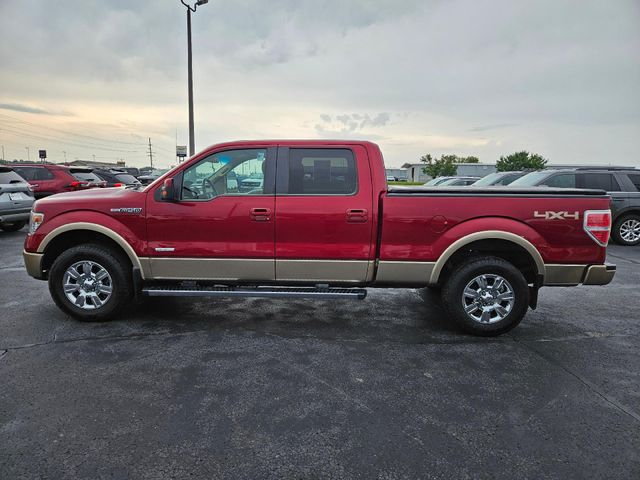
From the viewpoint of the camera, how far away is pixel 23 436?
2.51 m

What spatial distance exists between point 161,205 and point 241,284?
1167 mm

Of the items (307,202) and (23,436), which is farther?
(307,202)

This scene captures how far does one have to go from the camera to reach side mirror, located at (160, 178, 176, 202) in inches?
164

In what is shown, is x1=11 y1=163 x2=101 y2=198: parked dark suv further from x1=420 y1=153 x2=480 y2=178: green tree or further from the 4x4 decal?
x1=420 y1=153 x2=480 y2=178: green tree

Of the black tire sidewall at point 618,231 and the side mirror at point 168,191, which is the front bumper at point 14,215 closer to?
the side mirror at point 168,191

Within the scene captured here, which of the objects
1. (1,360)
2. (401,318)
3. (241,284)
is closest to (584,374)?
(401,318)

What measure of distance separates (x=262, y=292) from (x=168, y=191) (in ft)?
4.61

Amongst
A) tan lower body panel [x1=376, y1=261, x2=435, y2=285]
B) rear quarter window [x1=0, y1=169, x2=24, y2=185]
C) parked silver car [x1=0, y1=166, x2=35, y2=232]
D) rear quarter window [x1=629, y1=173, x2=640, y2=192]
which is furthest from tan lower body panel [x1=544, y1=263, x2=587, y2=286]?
rear quarter window [x1=0, y1=169, x2=24, y2=185]

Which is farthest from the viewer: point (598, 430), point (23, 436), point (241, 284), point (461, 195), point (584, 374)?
point (241, 284)

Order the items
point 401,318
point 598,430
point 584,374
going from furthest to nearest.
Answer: point 401,318, point 584,374, point 598,430

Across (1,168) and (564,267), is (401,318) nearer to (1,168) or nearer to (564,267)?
(564,267)

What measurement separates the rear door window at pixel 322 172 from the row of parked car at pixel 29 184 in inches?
300

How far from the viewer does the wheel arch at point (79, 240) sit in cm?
429

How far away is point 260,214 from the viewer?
416 centimetres
